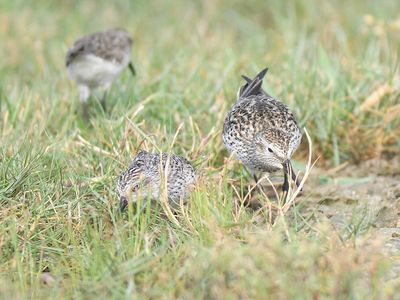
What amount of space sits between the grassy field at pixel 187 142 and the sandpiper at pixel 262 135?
0.23 meters

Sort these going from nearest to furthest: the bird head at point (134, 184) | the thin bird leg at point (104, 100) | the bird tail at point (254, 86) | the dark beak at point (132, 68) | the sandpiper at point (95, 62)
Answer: the bird head at point (134, 184) < the bird tail at point (254, 86) < the thin bird leg at point (104, 100) < the sandpiper at point (95, 62) < the dark beak at point (132, 68)

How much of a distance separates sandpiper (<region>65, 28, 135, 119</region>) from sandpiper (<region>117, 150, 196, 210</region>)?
257 centimetres

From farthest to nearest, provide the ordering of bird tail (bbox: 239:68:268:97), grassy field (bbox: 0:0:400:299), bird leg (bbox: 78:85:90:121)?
1. bird leg (bbox: 78:85:90:121)
2. bird tail (bbox: 239:68:268:97)
3. grassy field (bbox: 0:0:400:299)

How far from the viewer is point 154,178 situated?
234 inches

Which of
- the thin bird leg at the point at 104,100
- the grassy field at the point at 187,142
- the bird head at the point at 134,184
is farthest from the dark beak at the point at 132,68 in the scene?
the bird head at the point at 134,184

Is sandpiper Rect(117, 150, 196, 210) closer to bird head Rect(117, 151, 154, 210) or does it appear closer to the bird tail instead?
bird head Rect(117, 151, 154, 210)

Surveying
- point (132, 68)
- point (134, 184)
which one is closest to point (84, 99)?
point (132, 68)

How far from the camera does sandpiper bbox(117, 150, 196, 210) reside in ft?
18.7

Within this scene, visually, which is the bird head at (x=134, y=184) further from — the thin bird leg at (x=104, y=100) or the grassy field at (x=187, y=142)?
the thin bird leg at (x=104, y=100)

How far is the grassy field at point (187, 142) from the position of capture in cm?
467

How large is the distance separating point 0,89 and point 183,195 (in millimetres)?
3303

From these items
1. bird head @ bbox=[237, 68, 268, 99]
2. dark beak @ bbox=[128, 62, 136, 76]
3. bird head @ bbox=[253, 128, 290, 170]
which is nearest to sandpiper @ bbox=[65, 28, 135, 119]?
dark beak @ bbox=[128, 62, 136, 76]

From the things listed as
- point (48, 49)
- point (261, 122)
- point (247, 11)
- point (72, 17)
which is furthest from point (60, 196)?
point (247, 11)

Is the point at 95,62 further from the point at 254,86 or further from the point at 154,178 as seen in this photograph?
the point at 154,178
